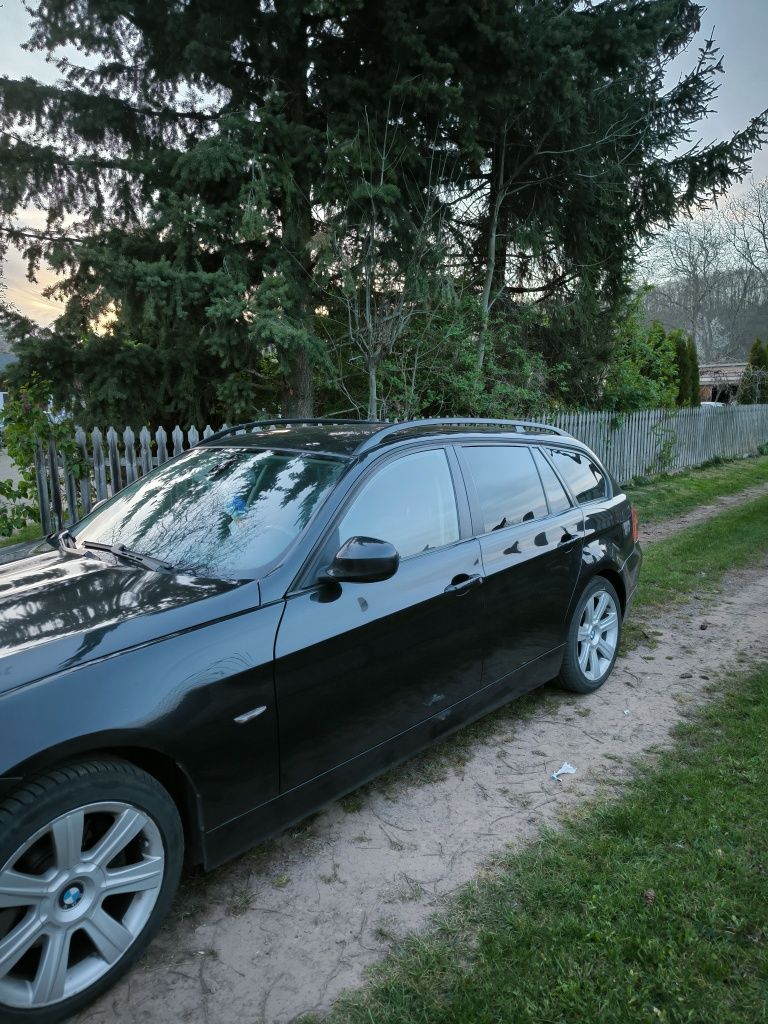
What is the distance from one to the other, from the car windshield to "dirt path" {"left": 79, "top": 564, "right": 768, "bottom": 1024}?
49.0 inches

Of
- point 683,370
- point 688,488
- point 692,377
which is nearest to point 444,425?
point 688,488

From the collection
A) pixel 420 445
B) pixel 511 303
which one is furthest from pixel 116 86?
pixel 420 445

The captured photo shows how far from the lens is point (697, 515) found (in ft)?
35.4

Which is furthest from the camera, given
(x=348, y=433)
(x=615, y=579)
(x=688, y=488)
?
(x=688, y=488)

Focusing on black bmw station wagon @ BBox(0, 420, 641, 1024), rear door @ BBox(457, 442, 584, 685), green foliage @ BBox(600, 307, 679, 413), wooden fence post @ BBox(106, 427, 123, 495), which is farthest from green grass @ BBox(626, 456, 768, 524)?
black bmw station wagon @ BBox(0, 420, 641, 1024)

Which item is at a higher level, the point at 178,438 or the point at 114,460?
the point at 178,438

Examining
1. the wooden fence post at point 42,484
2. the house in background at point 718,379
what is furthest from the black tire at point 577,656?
the house in background at point 718,379

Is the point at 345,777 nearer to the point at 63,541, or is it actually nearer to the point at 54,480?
the point at 63,541

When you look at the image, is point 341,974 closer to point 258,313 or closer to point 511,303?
point 258,313

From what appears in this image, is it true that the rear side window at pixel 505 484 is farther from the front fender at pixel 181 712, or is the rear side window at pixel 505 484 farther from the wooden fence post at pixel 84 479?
the wooden fence post at pixel 84 479

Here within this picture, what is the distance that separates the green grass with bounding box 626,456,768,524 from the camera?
11242 mm

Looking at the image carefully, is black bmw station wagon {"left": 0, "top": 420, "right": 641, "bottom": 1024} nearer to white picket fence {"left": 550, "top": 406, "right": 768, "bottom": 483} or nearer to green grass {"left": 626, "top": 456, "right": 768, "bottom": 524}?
green grass {"left": 626, "top": 456, "right": 768, "bottom": 524}

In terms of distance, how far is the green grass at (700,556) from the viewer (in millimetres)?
6602

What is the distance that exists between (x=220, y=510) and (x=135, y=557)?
41 cm
